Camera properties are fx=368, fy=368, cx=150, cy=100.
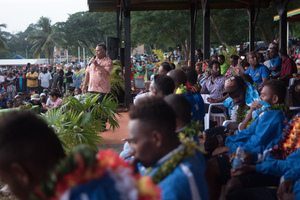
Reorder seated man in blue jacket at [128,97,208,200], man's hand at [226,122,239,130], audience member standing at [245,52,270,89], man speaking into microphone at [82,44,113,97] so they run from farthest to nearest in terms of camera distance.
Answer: man speaking into microphone at [82,44,113,97] → audience member standing at [245,52,270,89] → man's hand at [226,122,239,130] → seated man in blue jacket at [128,97,208,200]

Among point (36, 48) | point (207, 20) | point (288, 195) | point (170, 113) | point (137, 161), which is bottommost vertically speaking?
point (288, 195)

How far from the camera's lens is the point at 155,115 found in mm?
1721

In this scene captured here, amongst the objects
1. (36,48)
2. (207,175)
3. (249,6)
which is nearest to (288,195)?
(207,175)

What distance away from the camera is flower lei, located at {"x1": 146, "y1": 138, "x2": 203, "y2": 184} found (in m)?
1.68

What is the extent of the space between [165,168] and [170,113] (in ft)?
0.90

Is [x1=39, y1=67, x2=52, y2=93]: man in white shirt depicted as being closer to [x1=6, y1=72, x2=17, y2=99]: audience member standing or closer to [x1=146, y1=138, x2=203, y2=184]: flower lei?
[x1=6, y1=72, x2=17, y2=99]: audience member standing

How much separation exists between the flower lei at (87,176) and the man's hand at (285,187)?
188 centimetres

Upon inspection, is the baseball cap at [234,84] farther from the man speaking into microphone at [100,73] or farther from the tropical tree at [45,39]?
the tropical tree at [45,39]

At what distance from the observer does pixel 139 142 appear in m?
1.68

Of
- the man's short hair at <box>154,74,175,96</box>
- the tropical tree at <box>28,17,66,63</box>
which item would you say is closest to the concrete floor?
the man's short hair at <box>154,74,175,96</box>

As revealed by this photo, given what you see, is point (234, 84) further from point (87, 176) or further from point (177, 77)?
point (87, 176)

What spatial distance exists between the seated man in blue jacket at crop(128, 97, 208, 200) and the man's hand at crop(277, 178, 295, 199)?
119 cm

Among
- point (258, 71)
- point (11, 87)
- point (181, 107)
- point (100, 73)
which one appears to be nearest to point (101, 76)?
point (100, 73)

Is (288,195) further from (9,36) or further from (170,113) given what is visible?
(9,36)
